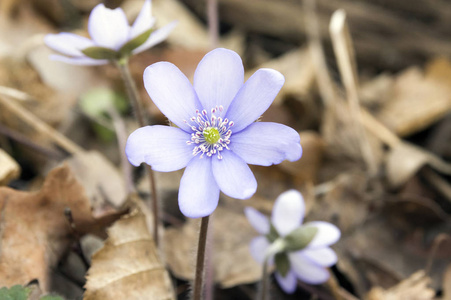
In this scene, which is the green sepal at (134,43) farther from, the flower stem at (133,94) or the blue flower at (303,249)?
the blue flower at (303,249)

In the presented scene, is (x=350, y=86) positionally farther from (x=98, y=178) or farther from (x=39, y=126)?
(x=39, y=126)

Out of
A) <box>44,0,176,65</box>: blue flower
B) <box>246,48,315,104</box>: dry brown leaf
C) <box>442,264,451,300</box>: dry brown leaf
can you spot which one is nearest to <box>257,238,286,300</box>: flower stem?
<box>442,264,451,300</box>: dry brown leaf

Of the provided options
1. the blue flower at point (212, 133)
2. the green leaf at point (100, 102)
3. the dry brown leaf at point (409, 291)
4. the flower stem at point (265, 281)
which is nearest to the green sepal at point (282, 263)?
the flower stem at point (265, 281)

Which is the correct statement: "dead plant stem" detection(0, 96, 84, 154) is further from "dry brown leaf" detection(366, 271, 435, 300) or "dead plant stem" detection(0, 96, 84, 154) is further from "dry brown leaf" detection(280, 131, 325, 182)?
"dry brown leaf" detection(366, 271, 435, 300)

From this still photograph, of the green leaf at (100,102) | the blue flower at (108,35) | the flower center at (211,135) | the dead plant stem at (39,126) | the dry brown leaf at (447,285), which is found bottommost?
the dry brown leaf at (447,285)

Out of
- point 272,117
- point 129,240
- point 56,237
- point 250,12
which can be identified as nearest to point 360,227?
point 272,117

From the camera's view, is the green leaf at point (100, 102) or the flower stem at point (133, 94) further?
the green leaf at point (100, 102)
